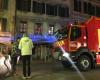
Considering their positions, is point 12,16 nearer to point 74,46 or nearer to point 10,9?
point 10,9

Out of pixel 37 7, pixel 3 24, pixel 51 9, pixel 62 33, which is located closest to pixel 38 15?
pixel 37 7

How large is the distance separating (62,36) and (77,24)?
125cm

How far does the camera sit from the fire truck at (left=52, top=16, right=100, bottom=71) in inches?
834

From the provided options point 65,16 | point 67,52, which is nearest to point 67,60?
point 67,52

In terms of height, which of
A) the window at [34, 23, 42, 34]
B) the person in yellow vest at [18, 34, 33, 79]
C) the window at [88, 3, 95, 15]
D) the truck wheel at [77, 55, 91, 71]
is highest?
the window at [88, 3, 95, 15]

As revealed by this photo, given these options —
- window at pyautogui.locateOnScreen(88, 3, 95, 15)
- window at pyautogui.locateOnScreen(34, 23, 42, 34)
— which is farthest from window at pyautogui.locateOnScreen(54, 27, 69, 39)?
window at pyautogui.locateOnScreen(88, 3, 95, 15)

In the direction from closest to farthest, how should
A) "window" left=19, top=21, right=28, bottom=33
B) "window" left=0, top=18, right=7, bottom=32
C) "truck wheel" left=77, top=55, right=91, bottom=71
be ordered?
"truck wheel" left=77, top=55, right=91, bottom=71
"window" left=0, top=18, right=7, bottom=32
"window" left=19, top=21, right=28, bottom=33

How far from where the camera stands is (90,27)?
2180 centimetres

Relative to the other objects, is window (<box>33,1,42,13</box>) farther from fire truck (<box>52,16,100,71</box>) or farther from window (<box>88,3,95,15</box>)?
fire truck (<box>52,16,100,71</box>)

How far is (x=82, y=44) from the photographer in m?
21.5

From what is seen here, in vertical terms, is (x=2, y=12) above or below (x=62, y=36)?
above

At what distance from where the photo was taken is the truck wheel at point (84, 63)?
21.0 m

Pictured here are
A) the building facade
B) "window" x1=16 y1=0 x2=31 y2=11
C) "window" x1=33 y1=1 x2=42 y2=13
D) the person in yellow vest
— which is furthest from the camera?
"window" x1=33 y1=1 x2=42 y2=13

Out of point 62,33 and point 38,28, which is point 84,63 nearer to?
point 62,33
